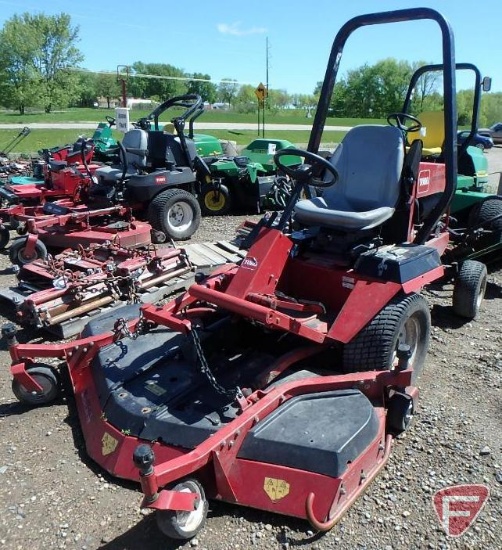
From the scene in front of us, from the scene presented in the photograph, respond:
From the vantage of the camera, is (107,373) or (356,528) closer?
(356,528)

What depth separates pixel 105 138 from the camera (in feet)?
34.9

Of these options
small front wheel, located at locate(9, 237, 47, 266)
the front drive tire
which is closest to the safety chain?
small front wheel, located at locate(9, 237, 47, 266)

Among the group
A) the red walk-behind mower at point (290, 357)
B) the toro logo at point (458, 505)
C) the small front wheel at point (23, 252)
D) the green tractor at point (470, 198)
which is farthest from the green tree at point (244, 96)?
the toro logo at point (458, 505)

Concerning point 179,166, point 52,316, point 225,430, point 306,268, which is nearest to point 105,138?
point 179,166

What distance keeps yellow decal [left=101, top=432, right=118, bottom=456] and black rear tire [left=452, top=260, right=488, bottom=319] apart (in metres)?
3.14

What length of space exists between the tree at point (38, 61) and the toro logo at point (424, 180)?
41184mm

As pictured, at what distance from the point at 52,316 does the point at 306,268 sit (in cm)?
205

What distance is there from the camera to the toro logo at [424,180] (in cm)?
378

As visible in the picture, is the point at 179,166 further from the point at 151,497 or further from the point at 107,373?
the point at 151,497

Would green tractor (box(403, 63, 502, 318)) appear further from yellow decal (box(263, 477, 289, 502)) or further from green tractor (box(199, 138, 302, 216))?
green tractor (box(199, 138, 302, 216))

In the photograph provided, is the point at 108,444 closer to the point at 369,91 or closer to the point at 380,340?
the point at 380,340

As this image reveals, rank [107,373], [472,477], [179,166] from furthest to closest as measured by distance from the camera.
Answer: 1. [179,166]
2. [107,373]
3. [472,477]

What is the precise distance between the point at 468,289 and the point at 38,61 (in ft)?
150

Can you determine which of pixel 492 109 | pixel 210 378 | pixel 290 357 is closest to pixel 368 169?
pixel 290 357
